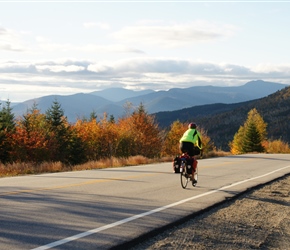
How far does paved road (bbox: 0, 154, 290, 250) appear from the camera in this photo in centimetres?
664

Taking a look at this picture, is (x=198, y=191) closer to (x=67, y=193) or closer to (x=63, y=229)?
(x=67, y=193)

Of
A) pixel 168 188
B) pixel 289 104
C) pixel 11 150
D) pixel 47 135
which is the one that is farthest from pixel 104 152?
pixel 289 104

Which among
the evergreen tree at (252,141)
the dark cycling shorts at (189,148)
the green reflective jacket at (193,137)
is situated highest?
the green reflective jacket at (193,137)

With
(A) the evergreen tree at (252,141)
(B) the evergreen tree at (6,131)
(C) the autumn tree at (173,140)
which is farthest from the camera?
(C) the autumn tree at (173,140)

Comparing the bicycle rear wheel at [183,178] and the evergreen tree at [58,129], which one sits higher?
the evergreen tree at [58,129]

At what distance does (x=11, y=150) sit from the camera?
46.8 m

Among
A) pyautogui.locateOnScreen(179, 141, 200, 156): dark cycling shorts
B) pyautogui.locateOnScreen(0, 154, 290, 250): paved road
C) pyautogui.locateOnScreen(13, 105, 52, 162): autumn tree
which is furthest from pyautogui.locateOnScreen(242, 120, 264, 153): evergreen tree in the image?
pyautogui.locateOnScreen(179, 141, 200, 156): dark cycling shorts

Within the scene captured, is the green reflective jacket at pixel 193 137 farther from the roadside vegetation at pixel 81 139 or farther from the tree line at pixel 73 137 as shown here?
the tree line at pixel 73 137

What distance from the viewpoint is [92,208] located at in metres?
9.00

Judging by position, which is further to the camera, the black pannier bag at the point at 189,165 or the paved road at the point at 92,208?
the black pannier bag at the point at 189,165

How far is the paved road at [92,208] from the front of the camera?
21.8ft

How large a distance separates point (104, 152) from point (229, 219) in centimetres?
5715

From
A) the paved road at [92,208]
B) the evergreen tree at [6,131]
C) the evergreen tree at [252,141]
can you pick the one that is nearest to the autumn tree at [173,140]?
the evergreen tree at [252,141]

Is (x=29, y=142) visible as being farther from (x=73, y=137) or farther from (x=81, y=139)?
(x=81, y=139)
